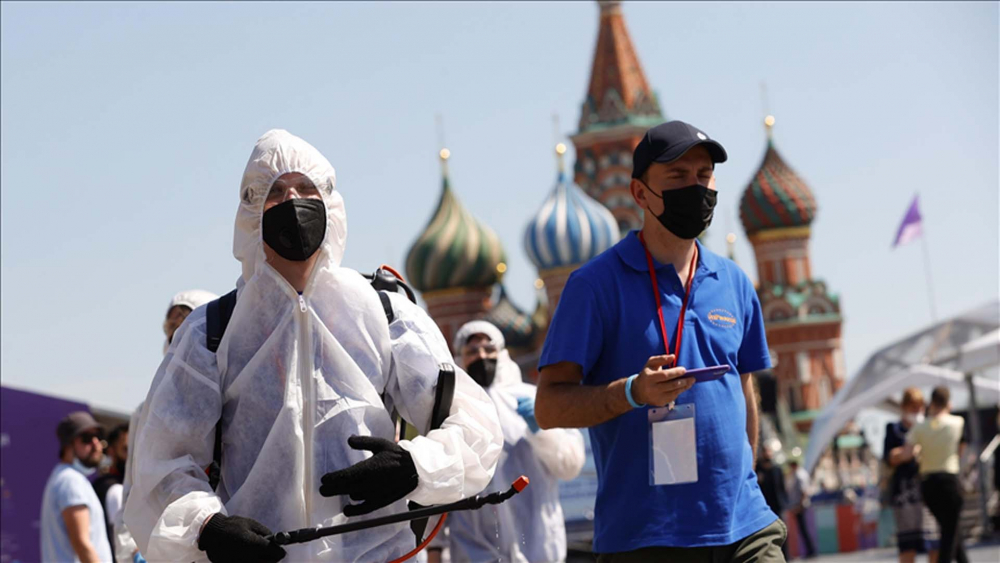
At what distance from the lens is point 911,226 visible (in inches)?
Result: 1698

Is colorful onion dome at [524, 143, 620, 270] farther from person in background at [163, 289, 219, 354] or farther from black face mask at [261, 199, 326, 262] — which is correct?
black face mask at [261, 199, 326, 262]

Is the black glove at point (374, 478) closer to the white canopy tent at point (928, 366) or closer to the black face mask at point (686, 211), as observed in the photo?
the black face mask at point (686, 211)

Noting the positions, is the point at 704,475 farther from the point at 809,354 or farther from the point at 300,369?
the point at 809,354

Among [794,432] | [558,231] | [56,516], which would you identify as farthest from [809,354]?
[56,516]

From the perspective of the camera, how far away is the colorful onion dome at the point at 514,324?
66312 mm

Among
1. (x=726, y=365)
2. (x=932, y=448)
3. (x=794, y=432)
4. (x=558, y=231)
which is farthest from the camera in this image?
(x=794, y=432)

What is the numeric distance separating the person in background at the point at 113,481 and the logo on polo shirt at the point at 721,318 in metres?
4.28

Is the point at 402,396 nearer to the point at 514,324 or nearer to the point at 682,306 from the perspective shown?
the point at 682,306

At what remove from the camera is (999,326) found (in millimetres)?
25656

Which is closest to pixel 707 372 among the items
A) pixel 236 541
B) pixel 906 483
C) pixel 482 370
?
pixel 236 541

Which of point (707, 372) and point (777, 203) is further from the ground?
point (777, 203)

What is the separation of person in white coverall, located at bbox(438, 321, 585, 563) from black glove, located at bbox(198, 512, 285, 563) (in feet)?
15.6

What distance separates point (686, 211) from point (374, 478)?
1.49 meters

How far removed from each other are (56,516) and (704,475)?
452 cm
